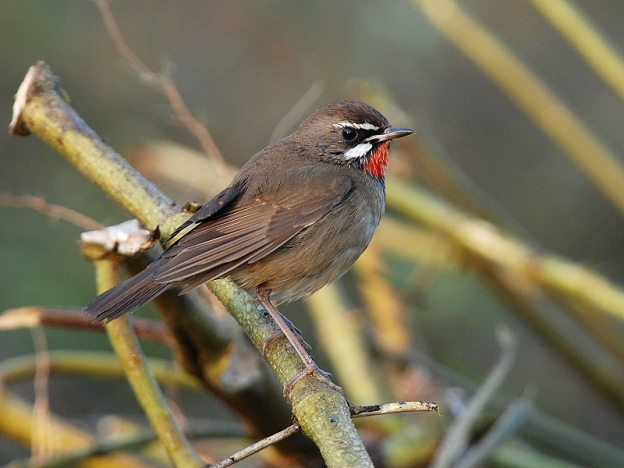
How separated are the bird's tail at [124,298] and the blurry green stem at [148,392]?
0.05 metres

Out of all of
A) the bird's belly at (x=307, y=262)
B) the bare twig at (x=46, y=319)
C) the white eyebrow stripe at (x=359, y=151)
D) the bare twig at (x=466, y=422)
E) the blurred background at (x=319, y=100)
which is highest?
the blurred background at (x=319, y=100)

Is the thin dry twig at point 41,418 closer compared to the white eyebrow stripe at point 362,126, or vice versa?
the thin dry twig at point 41,418

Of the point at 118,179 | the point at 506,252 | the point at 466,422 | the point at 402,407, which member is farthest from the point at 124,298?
the point at 506,252

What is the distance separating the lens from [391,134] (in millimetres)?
4199

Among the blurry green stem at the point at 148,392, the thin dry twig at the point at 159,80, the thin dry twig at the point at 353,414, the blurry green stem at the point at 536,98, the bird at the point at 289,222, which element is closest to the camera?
the thin dry twig at the point at 353,414

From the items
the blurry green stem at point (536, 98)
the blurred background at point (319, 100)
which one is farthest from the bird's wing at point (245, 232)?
the blurred background at point (319, 100)

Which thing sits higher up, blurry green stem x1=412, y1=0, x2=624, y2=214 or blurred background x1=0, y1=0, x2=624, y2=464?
blurred background x1=0, y1=0, x2=624, y2=464

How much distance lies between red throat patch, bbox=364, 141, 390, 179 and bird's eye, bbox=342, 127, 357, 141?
0.46ft

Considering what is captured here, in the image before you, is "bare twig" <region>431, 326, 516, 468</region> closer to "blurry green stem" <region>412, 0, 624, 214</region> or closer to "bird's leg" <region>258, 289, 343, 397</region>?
"bird's leg" <region>258, 289, 343, 397</region>

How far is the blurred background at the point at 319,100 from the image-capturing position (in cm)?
699

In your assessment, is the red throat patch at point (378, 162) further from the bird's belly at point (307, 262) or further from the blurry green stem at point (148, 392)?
the blurry green stem at point (148, 392)

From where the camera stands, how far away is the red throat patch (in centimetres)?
430

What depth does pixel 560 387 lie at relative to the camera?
722cm

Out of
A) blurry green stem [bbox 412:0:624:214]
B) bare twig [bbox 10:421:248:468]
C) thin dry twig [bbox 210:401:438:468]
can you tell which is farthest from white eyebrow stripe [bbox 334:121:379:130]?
thin dry twig [bbox 210:401:438:468]
